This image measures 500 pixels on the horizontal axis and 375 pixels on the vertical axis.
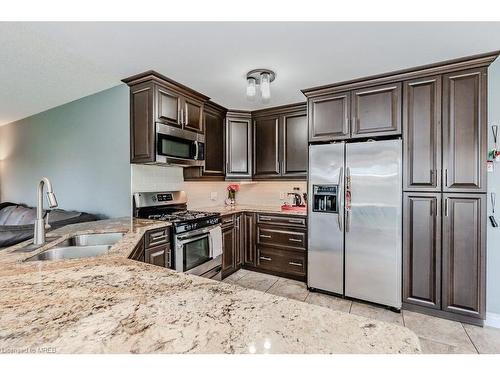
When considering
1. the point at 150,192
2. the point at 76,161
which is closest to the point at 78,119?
the point at 76,161

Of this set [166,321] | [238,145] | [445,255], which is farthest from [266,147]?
[166,321]

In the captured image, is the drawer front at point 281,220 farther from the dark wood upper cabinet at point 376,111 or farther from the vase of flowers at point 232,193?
the dark wood upper cabinet at point 376,111

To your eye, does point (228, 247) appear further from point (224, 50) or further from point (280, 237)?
point (224, 50)

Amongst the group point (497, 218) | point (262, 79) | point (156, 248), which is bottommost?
point (156, 248)

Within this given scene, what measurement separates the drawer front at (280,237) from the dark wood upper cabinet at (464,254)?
140 cm

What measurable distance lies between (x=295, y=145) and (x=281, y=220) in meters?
1.06

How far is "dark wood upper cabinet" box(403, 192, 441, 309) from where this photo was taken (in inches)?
90.6

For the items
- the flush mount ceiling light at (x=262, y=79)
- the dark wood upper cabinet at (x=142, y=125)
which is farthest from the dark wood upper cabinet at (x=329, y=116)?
the dark wood upper cabinet at (x=142, y=125)

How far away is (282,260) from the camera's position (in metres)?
3.26

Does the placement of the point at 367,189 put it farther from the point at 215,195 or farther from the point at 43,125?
the point at 43,125

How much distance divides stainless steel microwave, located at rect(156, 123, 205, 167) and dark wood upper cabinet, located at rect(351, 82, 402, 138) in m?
1.77

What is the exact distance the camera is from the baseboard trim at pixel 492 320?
7.06ft
